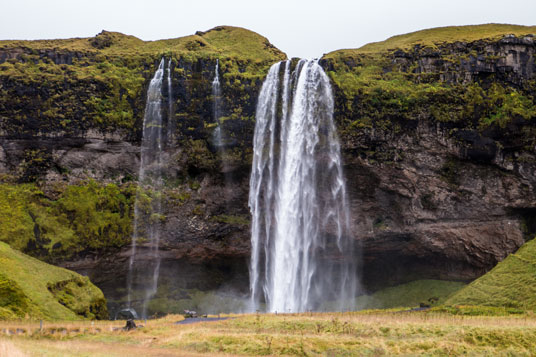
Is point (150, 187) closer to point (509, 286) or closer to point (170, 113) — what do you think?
point (170, 113)

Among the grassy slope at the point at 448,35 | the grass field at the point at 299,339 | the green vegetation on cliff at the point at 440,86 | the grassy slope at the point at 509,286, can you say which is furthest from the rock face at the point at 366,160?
the grass field at the point at 299,339

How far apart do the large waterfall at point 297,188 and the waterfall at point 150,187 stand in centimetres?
976

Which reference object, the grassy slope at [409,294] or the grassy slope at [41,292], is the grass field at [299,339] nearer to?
the grassy slope at [41,292]

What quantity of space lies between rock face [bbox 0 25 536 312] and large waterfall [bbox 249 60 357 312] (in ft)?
4.63

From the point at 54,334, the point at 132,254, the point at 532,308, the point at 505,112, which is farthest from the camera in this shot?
the point at 132,254

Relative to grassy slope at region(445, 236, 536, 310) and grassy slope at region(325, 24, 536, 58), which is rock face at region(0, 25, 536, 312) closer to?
grassy slope at region(325, 24, 536, 58)

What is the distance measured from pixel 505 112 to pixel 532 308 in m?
20.0

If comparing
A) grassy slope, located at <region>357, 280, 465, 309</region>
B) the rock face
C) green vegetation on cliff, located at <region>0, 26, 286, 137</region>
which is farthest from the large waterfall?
green vegetation on cliff, located at <region>0, 26, 286, 137</region>

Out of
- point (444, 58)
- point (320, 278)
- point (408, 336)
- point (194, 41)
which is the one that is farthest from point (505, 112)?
point (194, 41)

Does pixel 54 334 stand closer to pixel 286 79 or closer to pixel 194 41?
pixel 286 79

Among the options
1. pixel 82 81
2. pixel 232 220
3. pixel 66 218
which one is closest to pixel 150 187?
pixel 66 218

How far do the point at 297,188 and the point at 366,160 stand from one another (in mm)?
7115

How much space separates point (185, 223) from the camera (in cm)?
4794

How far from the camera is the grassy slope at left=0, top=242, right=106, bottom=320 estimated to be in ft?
93.6
